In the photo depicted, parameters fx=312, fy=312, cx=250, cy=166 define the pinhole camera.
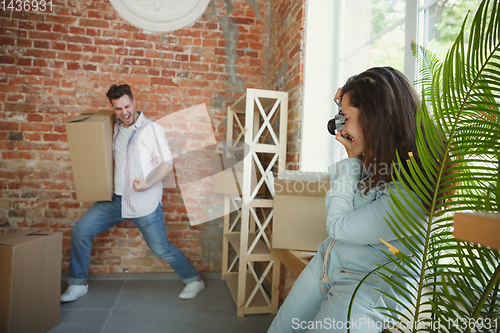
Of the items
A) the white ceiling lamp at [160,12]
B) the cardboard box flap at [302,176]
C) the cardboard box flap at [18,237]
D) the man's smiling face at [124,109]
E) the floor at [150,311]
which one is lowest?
the floor at [150,311]

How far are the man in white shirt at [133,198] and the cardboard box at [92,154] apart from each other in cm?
13

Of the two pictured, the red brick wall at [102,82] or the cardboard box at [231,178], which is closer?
the cardboard box at [231,178]

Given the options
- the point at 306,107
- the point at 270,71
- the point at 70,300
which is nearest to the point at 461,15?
the point at 306,107

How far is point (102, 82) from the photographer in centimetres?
283

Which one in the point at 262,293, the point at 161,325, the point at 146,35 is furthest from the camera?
the point at 146,35

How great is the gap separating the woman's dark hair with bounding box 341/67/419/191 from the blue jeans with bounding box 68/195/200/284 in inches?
77.0

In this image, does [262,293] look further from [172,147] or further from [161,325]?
[172,147]

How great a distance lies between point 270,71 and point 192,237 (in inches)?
69.4

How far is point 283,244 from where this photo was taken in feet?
5.16

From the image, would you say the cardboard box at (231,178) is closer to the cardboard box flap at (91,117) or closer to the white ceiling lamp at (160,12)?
the cardboard box flap at (91,117)

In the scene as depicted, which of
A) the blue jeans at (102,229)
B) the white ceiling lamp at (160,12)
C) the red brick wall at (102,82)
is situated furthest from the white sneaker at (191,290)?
the white ceiling lamp at (160,12)

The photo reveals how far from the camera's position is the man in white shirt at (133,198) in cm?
247

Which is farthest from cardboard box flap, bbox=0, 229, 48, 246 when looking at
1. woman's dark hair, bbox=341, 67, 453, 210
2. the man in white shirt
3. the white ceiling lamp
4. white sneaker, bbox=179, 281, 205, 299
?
the white ceiling lamp

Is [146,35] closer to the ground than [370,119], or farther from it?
farther from it
